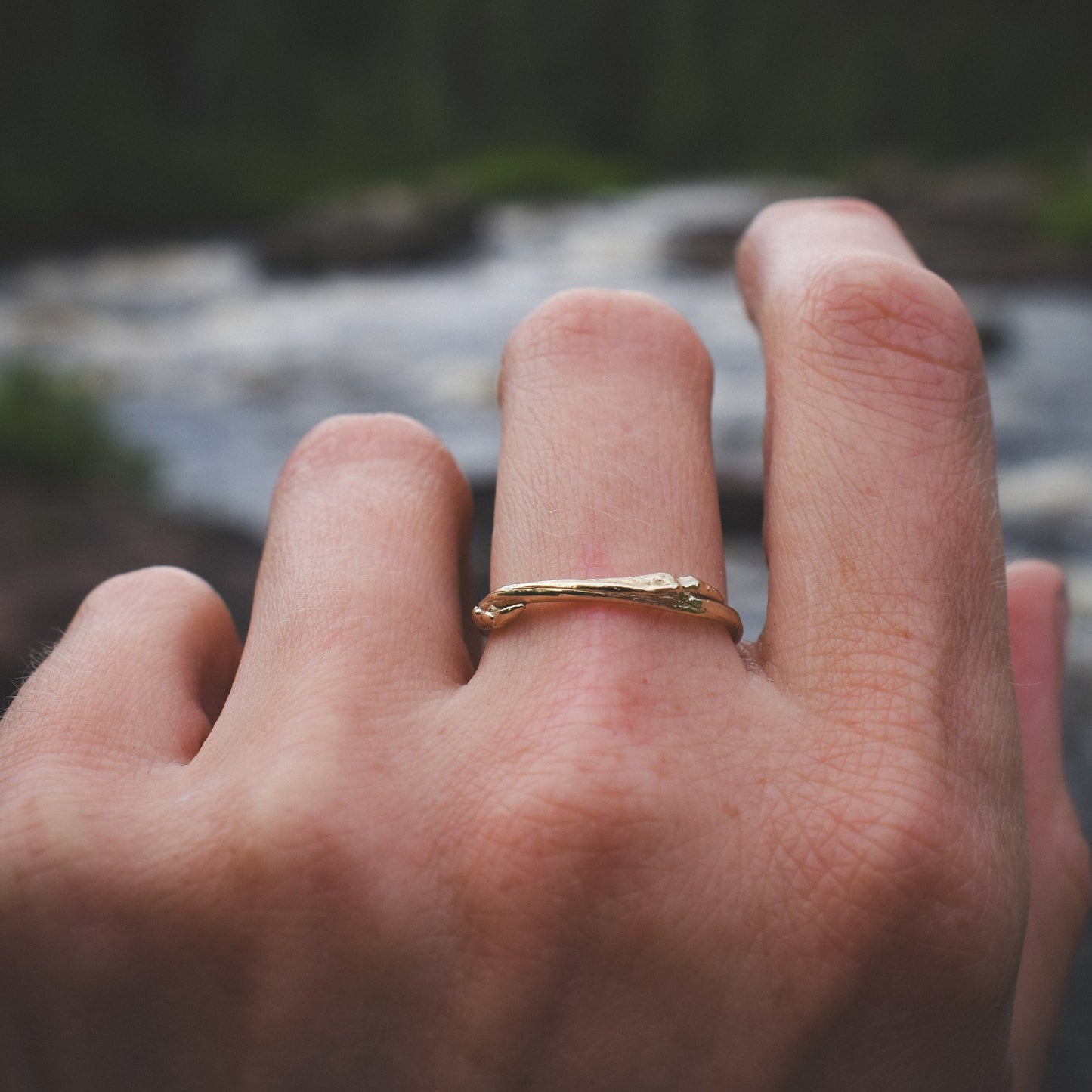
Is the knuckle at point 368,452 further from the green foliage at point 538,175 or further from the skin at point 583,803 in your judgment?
the green foliage at point 538,175

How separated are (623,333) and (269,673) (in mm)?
397

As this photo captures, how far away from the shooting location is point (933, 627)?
714 mm

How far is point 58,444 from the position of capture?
4.67 m

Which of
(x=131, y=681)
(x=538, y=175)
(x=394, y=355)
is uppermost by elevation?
(x=538, y=175)

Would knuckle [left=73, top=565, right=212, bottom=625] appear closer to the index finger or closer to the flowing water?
the index finger

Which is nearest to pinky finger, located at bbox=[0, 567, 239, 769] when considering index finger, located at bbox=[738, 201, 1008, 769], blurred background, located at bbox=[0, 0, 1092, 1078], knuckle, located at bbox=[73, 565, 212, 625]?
knuckle, located at bbox=[73, 565, 212, 625]

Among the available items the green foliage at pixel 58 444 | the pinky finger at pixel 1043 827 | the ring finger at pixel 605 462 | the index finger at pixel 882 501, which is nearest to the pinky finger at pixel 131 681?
the ring finger at pixel 605 462

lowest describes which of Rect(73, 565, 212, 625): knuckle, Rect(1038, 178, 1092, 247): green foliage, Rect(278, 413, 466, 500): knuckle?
Rect(73, 565, 212, 625): knuckle

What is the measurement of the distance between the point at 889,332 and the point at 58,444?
4652mm

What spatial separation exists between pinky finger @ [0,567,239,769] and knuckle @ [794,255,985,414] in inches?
22.5

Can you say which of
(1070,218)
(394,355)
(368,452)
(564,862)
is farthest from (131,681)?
(1070,218)

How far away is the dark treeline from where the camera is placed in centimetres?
1636

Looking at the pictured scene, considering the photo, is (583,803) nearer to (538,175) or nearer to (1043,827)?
(1043,827)

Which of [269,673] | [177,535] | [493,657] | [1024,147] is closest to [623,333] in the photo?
[493,657]
